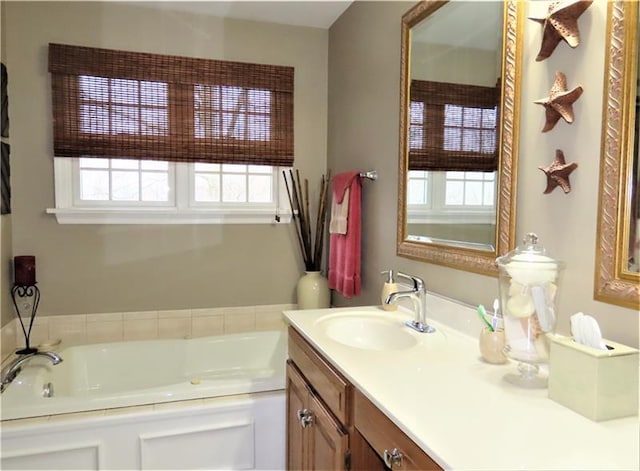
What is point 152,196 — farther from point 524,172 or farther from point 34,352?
point 524,172

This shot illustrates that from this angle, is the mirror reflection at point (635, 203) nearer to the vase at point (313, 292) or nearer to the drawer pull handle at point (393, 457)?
the drawer pull handle at point (393, 457)

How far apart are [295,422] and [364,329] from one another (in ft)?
1.46

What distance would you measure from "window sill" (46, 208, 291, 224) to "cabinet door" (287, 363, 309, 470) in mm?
1379

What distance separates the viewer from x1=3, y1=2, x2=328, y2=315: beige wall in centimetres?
268

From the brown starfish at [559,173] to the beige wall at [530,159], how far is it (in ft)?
0.06

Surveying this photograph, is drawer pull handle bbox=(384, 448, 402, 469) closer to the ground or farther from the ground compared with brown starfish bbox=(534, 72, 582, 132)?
closer to the ground

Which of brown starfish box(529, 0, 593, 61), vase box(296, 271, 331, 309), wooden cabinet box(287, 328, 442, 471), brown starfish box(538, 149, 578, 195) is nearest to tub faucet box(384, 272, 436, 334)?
wooden cabinet box(287, 328, 442, 471)

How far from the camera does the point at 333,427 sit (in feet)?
4.57

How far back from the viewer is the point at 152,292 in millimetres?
2949

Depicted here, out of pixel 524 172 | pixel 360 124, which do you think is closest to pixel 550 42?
pixel 524 172

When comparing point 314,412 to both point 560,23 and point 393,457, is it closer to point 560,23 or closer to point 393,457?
point 393,457

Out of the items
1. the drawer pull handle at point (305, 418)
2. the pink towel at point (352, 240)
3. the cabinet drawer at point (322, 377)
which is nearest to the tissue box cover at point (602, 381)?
the cabinet drawer at point (322, 377)

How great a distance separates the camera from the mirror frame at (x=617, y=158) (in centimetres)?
108

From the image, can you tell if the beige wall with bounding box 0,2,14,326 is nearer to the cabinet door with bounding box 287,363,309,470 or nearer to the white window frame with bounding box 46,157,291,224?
the white window frame with bounding box 46,157,291,224
